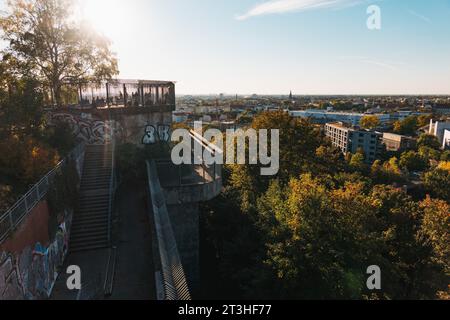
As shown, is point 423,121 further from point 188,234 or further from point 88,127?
point 88,127

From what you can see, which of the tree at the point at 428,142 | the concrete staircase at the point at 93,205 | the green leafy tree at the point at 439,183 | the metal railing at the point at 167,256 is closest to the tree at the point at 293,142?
the metal railing at the point at 167,256

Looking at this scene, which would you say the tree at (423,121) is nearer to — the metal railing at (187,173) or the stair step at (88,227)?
the metal railing at (187,173)

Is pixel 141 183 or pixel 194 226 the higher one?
pixel 141 183

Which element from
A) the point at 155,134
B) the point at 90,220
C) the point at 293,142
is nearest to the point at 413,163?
the point at 293,142

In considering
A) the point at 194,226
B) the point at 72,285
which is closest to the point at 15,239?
the point at 72,285

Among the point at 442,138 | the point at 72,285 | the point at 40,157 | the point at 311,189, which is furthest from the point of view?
the point at 442,138

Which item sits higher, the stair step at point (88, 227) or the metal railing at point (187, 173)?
the metal railing at point (187, 173)

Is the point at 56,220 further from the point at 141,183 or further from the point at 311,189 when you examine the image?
the point at 311,189
